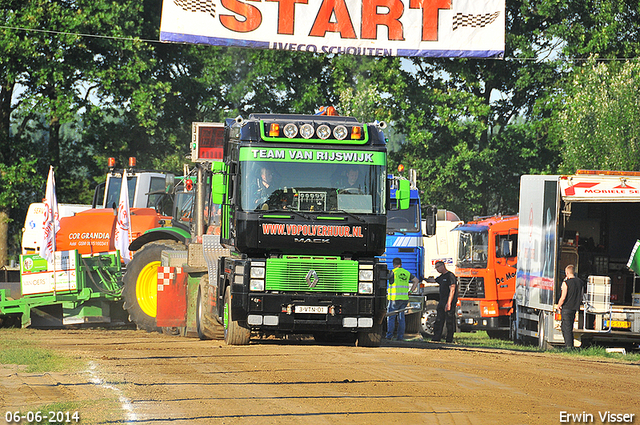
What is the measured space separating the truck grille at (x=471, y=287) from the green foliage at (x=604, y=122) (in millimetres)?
11304

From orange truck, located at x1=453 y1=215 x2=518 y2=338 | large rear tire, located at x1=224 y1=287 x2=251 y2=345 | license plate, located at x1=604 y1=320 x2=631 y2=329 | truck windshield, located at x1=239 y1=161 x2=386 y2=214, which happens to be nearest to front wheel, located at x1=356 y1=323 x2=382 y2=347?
large rear tire, located at x1=224 y1=287 x2=251 y2=345

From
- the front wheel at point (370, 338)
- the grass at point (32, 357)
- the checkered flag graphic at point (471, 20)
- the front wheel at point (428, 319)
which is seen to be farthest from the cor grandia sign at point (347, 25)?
the front wheel at point (370, 338)

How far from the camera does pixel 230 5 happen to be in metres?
25.3

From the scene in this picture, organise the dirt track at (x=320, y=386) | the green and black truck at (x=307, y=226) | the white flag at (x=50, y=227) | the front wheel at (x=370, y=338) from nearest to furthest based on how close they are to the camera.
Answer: the dirt track at (x=320, y=386) → the green and black truck at (x=307, y=226) → the front wheel at (x=370, y=338) → the white flag at (x=50, y=227)

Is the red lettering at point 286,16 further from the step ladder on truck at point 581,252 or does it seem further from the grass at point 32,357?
the grass at point 32,357

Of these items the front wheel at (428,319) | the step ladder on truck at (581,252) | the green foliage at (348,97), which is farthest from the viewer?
the green foliage at (348,97)

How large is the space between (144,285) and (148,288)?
0.12 m

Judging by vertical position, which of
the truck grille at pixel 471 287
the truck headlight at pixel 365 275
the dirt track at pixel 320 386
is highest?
the truck headlight at pixel 365 275

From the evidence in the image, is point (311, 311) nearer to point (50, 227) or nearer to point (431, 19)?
point (50, 227)

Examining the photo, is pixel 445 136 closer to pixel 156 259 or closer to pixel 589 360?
pixel 156 259

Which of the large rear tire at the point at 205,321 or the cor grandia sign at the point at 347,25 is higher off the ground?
the cor grandia sign at the point at 347,25

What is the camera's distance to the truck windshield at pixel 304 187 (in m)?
13.5

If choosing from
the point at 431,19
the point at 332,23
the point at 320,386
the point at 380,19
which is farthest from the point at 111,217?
the point at 320,386

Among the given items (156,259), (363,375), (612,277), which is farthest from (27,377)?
(612,277)
